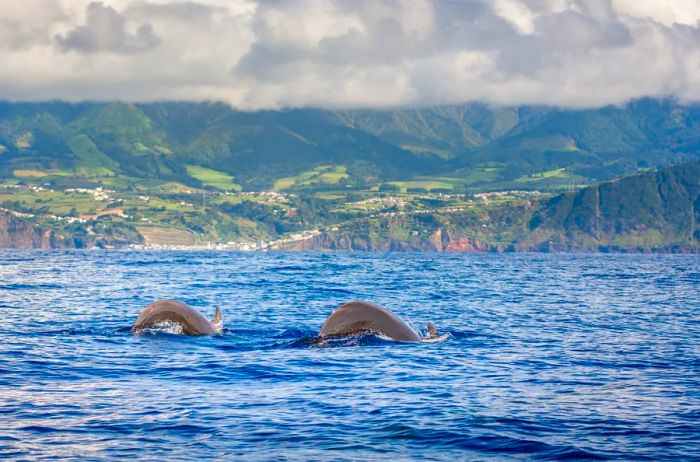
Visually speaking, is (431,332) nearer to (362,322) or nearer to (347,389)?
(362,322)

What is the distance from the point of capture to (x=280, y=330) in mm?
40719

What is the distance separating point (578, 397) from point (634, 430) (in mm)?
3808

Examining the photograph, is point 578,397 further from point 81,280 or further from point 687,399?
point 81,280

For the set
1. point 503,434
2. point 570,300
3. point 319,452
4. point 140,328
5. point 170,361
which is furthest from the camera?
point 570,300

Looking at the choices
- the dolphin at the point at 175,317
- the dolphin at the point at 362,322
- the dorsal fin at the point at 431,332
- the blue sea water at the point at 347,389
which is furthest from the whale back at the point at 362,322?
the dolphin at the point at 175,317

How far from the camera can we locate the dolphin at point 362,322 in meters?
33.8

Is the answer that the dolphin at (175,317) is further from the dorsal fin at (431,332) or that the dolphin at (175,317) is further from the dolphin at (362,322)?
the dorsal fin at (431,332)

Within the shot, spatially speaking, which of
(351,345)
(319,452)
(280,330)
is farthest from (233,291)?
(319,452)

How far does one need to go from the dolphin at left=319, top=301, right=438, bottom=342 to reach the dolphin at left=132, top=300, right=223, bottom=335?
486 centimetres

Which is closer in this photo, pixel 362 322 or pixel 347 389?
pixel 347 389

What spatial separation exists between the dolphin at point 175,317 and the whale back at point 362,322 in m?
4.86

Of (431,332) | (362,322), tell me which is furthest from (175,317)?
(431,332)

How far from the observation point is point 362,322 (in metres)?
33.8

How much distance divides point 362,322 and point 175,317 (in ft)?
22.8
